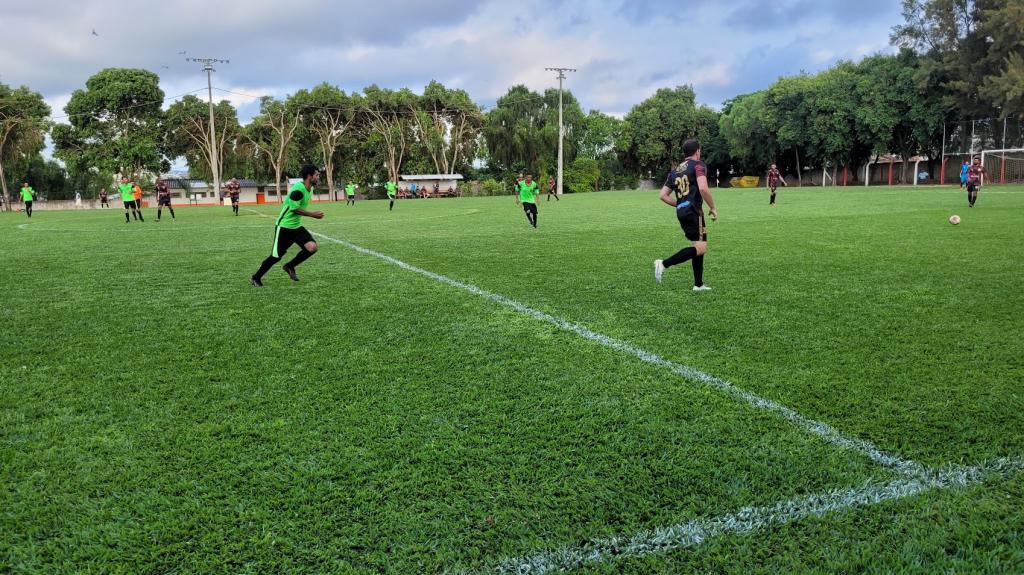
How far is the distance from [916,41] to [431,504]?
5935 cm

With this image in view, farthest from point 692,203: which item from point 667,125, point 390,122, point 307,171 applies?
point 667,125

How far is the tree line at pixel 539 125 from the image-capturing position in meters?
47.2

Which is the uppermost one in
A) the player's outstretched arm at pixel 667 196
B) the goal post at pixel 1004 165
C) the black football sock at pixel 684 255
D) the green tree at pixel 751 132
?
the green tree at pixel 751 132

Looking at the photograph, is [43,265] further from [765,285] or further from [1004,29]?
[1004,29]

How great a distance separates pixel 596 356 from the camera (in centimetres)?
517

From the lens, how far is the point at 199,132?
61656 millimetres

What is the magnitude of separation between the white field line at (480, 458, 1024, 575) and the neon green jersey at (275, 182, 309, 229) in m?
6.77

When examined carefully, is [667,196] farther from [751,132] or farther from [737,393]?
[751,132]

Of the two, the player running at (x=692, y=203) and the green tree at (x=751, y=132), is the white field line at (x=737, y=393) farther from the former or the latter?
the green tree at (x=751, y=132)

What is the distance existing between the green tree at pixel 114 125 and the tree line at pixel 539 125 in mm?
110

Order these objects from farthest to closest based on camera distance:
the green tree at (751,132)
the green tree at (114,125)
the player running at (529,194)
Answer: the green tree at (751,132), the green tree at (114,125), the player running at (529,194)

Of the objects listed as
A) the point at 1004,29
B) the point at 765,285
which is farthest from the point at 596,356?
the point at 1004,29

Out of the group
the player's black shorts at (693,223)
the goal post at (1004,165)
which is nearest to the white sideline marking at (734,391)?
the player's black shorts at (693,223)

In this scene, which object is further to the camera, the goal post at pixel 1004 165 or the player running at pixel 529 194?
the goal post at pixel 1004 165
